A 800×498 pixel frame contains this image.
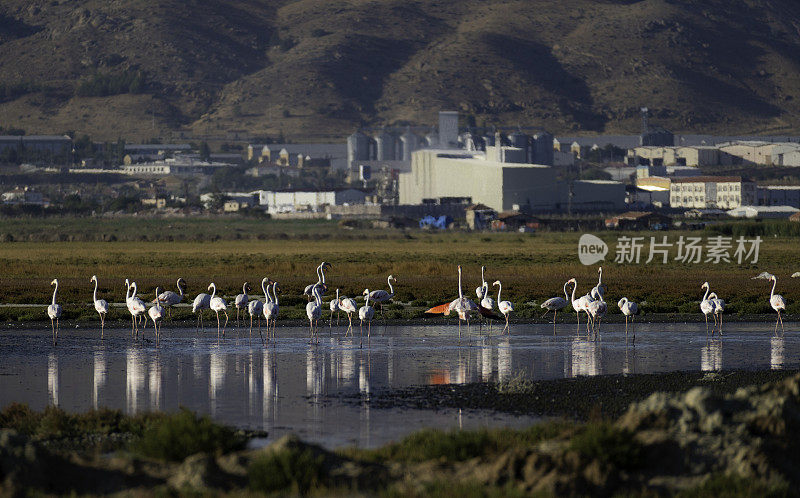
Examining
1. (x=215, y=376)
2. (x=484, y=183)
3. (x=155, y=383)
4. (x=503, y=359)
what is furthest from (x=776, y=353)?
(x=484, y=183)

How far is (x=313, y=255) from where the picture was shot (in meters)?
85.2

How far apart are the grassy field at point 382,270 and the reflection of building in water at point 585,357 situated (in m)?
8.19

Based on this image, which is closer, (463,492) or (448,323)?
(463,492)

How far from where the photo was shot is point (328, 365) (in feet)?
93.5

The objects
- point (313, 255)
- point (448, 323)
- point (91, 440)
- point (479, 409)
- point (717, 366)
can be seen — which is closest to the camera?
point (91, 440)

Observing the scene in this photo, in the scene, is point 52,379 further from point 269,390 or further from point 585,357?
point 585,357

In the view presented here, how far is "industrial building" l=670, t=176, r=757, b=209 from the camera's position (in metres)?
180

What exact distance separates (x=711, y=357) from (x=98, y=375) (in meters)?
13.4

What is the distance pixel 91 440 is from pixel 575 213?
146m

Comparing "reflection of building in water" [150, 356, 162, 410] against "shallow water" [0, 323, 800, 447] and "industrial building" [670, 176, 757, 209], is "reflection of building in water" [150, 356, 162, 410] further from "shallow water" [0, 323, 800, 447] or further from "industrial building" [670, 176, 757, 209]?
"industrial building" [670, 176, 757, 209]

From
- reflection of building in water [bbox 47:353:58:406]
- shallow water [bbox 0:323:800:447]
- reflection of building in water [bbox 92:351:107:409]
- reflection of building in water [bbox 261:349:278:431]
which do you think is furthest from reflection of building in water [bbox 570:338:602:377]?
reflection of building in water [bbox 47:353:58:406]

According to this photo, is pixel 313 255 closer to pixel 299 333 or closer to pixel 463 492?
pixel 299 333

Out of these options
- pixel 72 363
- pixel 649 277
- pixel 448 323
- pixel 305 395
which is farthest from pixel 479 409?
pixel 649 277

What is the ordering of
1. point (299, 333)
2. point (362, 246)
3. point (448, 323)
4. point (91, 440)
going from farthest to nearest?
point (362, 246)
point (448, 323)
point (299, 333)
point (91, 440)
